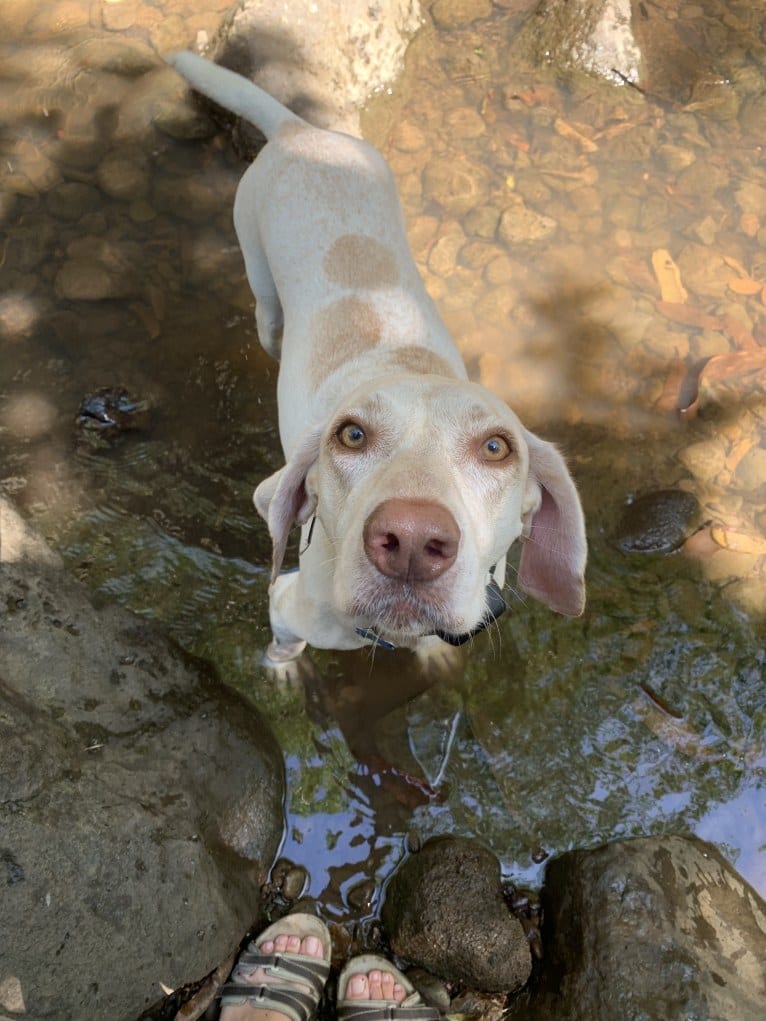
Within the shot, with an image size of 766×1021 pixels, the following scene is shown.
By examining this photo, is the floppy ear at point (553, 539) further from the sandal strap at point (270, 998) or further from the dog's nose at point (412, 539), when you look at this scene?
the sandal strap at point (270, 998)

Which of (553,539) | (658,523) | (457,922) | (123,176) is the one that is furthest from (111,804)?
(123,176)

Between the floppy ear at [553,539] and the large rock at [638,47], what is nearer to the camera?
the floppy ear at [553,539]

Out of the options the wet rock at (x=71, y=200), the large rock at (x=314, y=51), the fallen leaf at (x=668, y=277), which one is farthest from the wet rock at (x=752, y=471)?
the wet rock at (x=71, y=200)

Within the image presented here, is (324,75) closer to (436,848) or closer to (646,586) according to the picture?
(646,586)

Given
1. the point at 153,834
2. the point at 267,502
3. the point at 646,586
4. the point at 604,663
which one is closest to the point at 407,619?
the point at 267,502

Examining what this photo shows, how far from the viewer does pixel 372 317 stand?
3182 mm

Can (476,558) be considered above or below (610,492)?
above

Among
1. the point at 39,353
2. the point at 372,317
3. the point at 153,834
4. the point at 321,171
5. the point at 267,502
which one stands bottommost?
the point at 39,353

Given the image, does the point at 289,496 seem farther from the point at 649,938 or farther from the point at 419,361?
the point at 649,938

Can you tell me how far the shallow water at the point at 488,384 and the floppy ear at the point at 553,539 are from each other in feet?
3.66

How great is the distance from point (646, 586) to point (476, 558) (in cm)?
226

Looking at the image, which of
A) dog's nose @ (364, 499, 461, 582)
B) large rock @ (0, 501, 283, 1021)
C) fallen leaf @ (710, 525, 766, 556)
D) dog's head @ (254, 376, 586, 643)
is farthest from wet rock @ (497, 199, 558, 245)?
dog's nose @ (364, 499, 461, 582)

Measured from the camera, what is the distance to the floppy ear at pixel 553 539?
2.45m

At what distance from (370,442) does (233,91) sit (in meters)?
2.63
